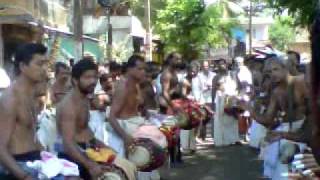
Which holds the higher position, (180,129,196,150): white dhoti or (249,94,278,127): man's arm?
(249,94,278,127): man's arm

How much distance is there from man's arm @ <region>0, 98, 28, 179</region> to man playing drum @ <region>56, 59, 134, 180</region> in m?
1.17

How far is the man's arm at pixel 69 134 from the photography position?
22.8 ft

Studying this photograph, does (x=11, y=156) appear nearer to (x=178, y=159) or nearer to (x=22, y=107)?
(x=22, y=107)

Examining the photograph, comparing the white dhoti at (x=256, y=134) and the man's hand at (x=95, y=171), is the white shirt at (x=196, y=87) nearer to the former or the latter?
the white dhoti at (x=256, y=134)

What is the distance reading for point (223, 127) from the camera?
17281 mm

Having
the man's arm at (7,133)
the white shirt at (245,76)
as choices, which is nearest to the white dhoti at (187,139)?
the white shirt at (245,76)

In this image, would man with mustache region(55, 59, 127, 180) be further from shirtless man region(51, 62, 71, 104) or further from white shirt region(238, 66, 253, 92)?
white shirt region(238, 66, 253, 92)

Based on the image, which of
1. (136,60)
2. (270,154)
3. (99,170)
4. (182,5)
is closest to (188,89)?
(136,60)

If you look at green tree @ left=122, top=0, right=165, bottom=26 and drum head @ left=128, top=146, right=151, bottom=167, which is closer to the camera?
drum head @ left=128, top=146, right=151, bottom=167

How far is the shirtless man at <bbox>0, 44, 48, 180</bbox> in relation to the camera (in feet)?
19.0

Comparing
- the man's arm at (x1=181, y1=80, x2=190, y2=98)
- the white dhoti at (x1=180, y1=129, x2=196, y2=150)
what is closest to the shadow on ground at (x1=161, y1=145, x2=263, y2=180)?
the white dhoti at (x1=180, y1=129, x2=196, y2=150)

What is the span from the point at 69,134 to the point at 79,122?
0.31m

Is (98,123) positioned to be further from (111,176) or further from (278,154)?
(111,176)

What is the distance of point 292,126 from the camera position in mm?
7883
